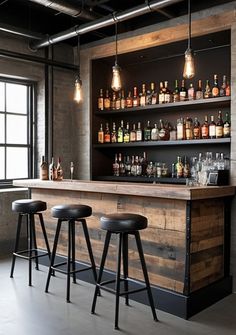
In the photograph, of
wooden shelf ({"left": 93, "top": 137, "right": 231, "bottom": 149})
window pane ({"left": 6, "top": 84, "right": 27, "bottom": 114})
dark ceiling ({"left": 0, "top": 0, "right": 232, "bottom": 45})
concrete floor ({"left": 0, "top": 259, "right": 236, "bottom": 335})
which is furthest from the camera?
window pane ({"left": 6, "top": 84, "right": 27, "bottom": 114})

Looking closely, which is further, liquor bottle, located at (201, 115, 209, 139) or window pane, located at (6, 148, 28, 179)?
window pane, located at (6, 148, 28, 179)

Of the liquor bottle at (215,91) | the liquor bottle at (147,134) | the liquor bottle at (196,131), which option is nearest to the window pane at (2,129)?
the liquor bottle at (147,134)

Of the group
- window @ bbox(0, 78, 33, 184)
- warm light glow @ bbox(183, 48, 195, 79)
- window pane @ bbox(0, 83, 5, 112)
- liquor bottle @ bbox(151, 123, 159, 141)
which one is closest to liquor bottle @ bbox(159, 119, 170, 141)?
liquor bottle @ bbox(151, 123, 159, 141)

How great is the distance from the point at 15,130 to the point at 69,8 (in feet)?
6.61

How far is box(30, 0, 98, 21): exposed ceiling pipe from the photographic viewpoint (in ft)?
12.6

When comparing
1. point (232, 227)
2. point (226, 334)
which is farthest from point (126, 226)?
point (232, 227)

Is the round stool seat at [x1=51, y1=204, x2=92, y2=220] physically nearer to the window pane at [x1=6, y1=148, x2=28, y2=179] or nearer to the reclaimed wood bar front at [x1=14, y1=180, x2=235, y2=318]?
the reclaimed wood bar front at [x1=14, y1=180, x2=235, y2=318]

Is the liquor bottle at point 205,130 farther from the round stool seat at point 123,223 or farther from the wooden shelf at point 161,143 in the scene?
the round stool seat at point 123,223

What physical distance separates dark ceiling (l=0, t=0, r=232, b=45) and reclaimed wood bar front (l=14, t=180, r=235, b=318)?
6.52ft

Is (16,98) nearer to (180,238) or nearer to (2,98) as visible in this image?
(2,98)

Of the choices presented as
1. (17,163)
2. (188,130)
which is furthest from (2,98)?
(188,130)

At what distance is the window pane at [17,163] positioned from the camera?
5293 mm

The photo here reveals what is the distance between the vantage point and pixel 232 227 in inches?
145

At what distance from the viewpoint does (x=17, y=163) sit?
17.7 feet
